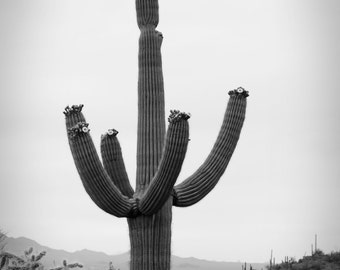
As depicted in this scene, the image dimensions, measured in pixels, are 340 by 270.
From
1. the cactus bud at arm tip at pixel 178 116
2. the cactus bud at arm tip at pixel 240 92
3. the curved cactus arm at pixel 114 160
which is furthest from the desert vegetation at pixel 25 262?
the cactus bud at arm tip at pixel 178 116

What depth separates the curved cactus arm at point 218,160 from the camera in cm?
1421

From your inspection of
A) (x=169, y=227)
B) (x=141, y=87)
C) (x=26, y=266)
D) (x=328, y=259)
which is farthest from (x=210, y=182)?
(x=328, y=259)

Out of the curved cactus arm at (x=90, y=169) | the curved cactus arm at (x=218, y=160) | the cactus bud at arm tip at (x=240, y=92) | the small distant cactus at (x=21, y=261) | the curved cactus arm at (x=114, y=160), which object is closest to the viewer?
the curved cactus arm at (x=90, y=169)

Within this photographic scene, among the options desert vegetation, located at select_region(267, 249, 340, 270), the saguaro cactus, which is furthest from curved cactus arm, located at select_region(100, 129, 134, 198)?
desert vegetation, located at select_region(267, 249, 340, 270)

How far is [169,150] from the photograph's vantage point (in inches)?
494

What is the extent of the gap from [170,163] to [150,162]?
4.80ft

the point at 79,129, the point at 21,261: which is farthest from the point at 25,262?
the point at 79,129

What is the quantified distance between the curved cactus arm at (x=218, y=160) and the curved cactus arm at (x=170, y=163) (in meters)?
0.81

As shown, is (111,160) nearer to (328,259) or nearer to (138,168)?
(138,168)

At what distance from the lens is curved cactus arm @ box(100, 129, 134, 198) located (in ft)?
45.2

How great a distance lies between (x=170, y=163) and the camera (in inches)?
499

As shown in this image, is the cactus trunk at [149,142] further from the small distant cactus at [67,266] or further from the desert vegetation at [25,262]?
the small distant cactus at [67,266]

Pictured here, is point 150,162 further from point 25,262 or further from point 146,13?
point 25,262

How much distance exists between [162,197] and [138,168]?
1102 mm
